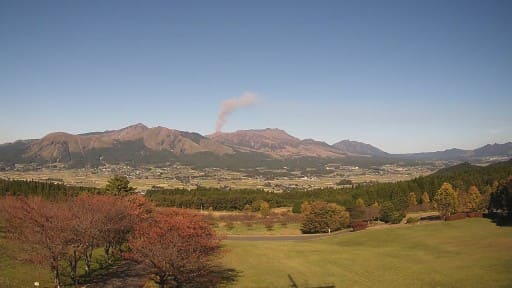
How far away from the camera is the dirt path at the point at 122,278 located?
133 ft

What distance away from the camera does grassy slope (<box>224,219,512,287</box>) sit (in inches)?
1690

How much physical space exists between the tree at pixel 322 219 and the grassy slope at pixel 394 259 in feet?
72.2

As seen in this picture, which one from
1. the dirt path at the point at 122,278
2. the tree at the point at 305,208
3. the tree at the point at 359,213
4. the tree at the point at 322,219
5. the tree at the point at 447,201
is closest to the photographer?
the dirt path at the point at 122,278

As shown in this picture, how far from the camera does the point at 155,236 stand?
33562mm

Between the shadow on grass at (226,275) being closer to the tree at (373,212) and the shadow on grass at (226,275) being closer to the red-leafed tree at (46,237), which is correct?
the red-leafed tree at (46,237)

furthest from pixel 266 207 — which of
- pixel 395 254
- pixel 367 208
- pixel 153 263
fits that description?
pixel 153 263

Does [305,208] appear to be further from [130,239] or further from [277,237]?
[130,239]

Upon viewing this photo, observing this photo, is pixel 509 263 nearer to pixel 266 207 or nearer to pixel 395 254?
pixel 395 254

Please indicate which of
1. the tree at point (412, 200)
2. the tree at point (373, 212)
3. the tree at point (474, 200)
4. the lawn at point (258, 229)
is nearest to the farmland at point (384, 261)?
the lawn at point (258, 229)

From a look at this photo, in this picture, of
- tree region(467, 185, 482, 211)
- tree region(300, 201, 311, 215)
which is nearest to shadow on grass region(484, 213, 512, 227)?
tree region(467, 185, 482, 211)

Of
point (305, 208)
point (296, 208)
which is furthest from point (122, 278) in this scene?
point (296, 208)

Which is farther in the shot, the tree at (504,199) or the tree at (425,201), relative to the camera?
the tree at (425,201)

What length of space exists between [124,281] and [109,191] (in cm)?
4848

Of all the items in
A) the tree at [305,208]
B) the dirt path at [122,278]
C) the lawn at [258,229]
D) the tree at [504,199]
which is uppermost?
the tree at [504,199]
